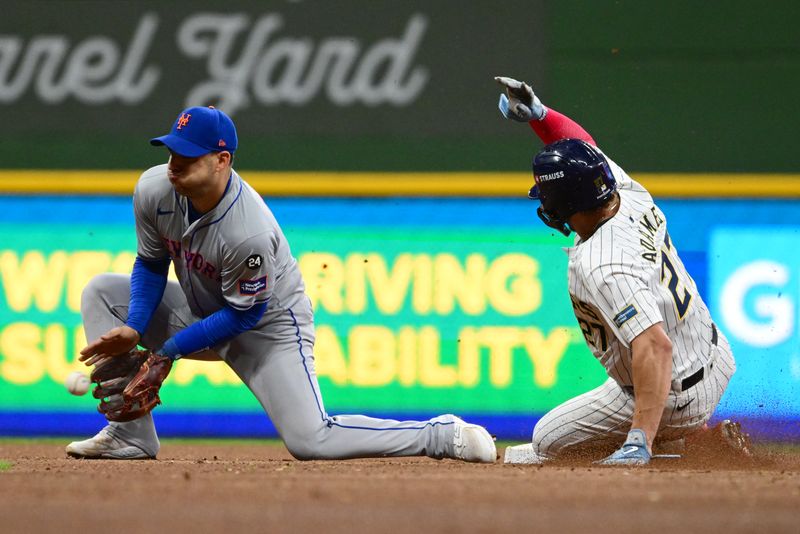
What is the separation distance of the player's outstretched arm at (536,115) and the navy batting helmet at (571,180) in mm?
622

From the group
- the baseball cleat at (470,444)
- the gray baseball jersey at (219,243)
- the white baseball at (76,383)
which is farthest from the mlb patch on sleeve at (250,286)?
the baseball cleat at (470,444)

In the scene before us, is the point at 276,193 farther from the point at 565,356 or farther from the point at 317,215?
the point at 565,356

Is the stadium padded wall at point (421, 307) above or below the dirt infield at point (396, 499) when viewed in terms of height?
above

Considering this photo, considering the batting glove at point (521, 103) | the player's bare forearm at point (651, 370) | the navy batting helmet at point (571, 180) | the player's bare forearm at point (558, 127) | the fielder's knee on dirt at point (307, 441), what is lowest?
the fielder's knee on dirt at point (307, 441)

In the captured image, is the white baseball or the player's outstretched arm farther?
the player's outstretched arm

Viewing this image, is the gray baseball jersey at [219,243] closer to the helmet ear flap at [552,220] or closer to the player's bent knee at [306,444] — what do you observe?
the player's bent knee at [306,444]

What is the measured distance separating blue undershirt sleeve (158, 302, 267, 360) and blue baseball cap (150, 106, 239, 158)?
631mm

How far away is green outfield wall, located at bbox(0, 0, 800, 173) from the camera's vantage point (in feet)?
24.1

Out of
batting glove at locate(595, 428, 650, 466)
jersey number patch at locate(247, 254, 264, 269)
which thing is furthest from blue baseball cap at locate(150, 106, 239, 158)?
batting glove at locate(595, 428, 650, 466)

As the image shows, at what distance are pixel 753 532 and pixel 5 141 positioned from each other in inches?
214

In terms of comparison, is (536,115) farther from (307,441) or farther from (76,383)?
(76,383)

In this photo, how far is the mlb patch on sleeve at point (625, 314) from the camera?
4449 mm

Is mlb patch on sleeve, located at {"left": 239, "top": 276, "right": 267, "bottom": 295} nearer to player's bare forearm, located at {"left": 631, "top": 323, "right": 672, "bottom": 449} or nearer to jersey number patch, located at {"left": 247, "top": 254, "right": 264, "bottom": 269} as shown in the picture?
jersey number patch, located at {"left": 247, "top": 254, "right": 264, "bottom": 269}

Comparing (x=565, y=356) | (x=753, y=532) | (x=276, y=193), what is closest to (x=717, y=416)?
(x=565, y=356)
